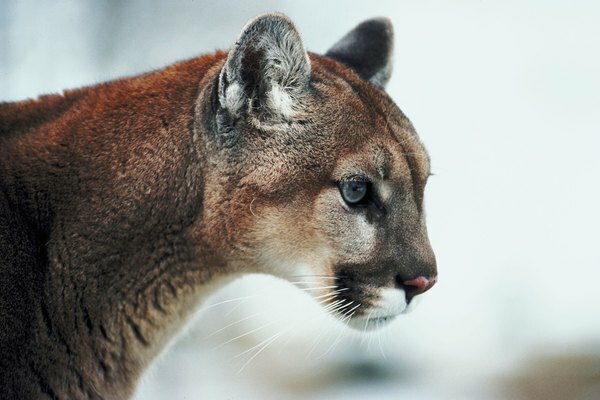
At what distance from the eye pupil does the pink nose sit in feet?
1.74

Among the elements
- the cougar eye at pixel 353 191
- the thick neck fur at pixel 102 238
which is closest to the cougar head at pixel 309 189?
the cougar eye at pixel 353 191

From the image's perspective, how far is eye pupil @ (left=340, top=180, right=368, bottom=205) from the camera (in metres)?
5.33

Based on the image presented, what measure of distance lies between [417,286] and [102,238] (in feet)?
5.70

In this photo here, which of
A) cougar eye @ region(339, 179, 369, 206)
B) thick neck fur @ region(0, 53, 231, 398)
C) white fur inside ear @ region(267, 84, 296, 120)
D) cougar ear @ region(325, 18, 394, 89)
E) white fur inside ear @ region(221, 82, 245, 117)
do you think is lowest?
thick neck fur @ region(0, 53, 231, 398)

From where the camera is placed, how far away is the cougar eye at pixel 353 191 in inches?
210

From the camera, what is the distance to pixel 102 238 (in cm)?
521

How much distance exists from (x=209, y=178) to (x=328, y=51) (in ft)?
5.54

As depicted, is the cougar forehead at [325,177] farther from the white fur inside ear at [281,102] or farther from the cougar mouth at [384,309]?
the cougar mouth at [384,309]

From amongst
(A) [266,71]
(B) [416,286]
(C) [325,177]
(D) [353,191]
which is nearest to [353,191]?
(D) [353,191]

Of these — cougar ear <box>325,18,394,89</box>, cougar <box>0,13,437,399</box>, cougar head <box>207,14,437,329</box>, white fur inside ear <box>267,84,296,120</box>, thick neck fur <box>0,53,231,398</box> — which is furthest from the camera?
cougar ear <box>325,18,394,89</box>

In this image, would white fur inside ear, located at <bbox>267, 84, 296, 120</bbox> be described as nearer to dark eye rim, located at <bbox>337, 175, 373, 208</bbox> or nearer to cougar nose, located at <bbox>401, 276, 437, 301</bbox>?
dark eye rim, located at <bbox>337, 175, 373, 208</bbox>

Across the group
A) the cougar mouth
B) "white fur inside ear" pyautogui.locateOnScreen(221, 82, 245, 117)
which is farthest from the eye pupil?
"white fur inside ear" pyautogui.locateOnScreen(221, 82, 245, 117)

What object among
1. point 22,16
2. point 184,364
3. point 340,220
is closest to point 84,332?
point 340,220

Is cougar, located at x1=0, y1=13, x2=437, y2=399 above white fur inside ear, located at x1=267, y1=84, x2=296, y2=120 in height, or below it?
below
